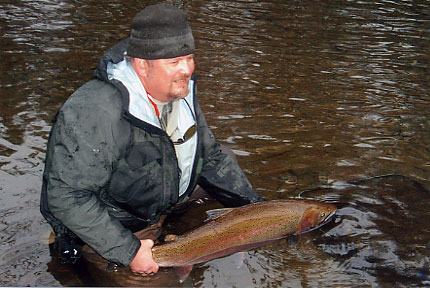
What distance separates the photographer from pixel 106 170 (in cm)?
403

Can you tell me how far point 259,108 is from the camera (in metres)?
8.27

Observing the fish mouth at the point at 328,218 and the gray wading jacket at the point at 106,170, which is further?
the fish mouth at the point at 328,218

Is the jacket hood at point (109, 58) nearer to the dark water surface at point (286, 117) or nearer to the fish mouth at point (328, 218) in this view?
the dark water surface at point (286, 117)

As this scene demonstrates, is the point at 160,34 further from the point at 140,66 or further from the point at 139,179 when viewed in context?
the point at 139,179

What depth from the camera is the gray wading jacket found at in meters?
3.88

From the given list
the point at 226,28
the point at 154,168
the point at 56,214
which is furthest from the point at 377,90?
the point at 56,214

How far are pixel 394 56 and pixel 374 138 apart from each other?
4.27 meters

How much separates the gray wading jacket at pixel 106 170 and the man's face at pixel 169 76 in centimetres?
23

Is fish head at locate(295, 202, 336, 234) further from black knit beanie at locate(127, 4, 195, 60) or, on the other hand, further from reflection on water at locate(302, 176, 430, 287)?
black knit beanie at locate(127, 4, 195, 60)

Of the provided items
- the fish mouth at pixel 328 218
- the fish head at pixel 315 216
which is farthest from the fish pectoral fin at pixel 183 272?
the fish mouth at pixel 328 218

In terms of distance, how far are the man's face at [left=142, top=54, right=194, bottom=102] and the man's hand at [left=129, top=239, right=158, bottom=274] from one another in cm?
110

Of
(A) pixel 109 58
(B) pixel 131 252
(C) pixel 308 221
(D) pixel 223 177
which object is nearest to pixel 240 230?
(D) pixel 223 177

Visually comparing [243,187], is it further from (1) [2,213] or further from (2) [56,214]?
(1) [2,213]

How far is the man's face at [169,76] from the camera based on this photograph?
13.4 ft
